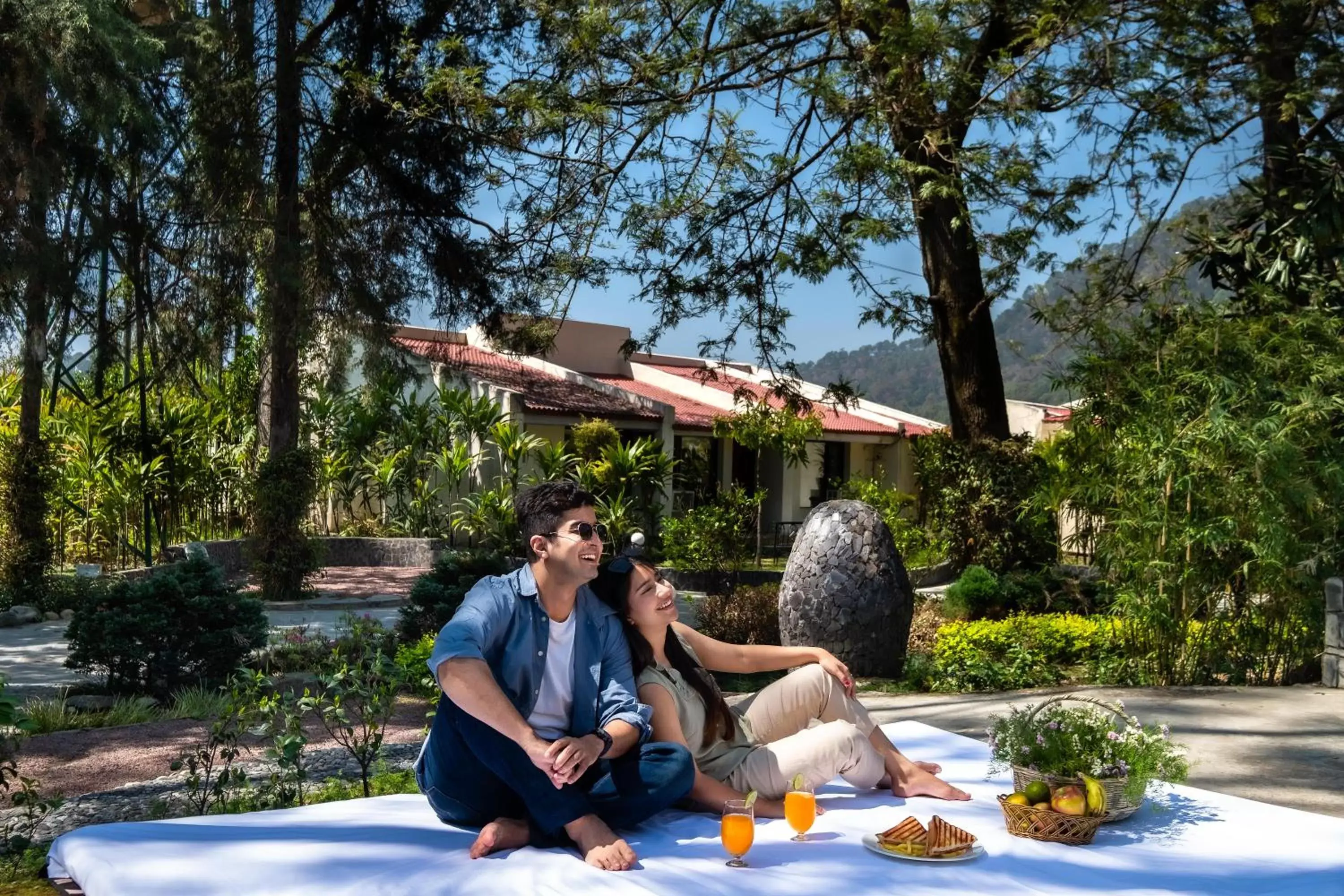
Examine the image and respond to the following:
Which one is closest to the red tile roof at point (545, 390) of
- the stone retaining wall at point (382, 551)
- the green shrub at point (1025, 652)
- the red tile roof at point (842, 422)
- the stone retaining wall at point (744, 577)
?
the red tile roof at point (842, 422)

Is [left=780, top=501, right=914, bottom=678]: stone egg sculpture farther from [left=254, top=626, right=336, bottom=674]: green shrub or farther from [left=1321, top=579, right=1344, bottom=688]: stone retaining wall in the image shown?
[left=254, top=626, right=336, bottom=674]: green shrub

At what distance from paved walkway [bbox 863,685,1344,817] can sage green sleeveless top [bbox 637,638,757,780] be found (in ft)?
4.27

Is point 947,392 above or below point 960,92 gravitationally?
below

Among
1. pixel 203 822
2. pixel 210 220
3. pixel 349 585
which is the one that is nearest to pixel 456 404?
pixel 349 585

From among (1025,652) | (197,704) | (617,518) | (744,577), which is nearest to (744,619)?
(1025,652)

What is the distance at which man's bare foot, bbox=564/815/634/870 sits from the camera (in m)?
3.57

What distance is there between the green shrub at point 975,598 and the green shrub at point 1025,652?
87.4 inches

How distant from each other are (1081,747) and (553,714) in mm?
1719

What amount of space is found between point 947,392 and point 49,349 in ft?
31.8

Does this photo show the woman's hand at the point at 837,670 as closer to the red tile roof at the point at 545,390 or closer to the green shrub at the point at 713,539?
the green shrub at the point at 713,539

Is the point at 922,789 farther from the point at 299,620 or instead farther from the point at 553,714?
the point at 299,620

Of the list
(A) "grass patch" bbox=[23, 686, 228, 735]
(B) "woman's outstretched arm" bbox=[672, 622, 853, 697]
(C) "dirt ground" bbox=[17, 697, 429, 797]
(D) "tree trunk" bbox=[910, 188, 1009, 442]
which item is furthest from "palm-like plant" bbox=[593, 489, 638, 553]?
(B) "woman's outstretched arm" bbox=[672, 622, 853, 697]

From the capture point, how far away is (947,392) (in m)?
14.7

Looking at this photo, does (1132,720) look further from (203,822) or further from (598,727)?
(203,822)
